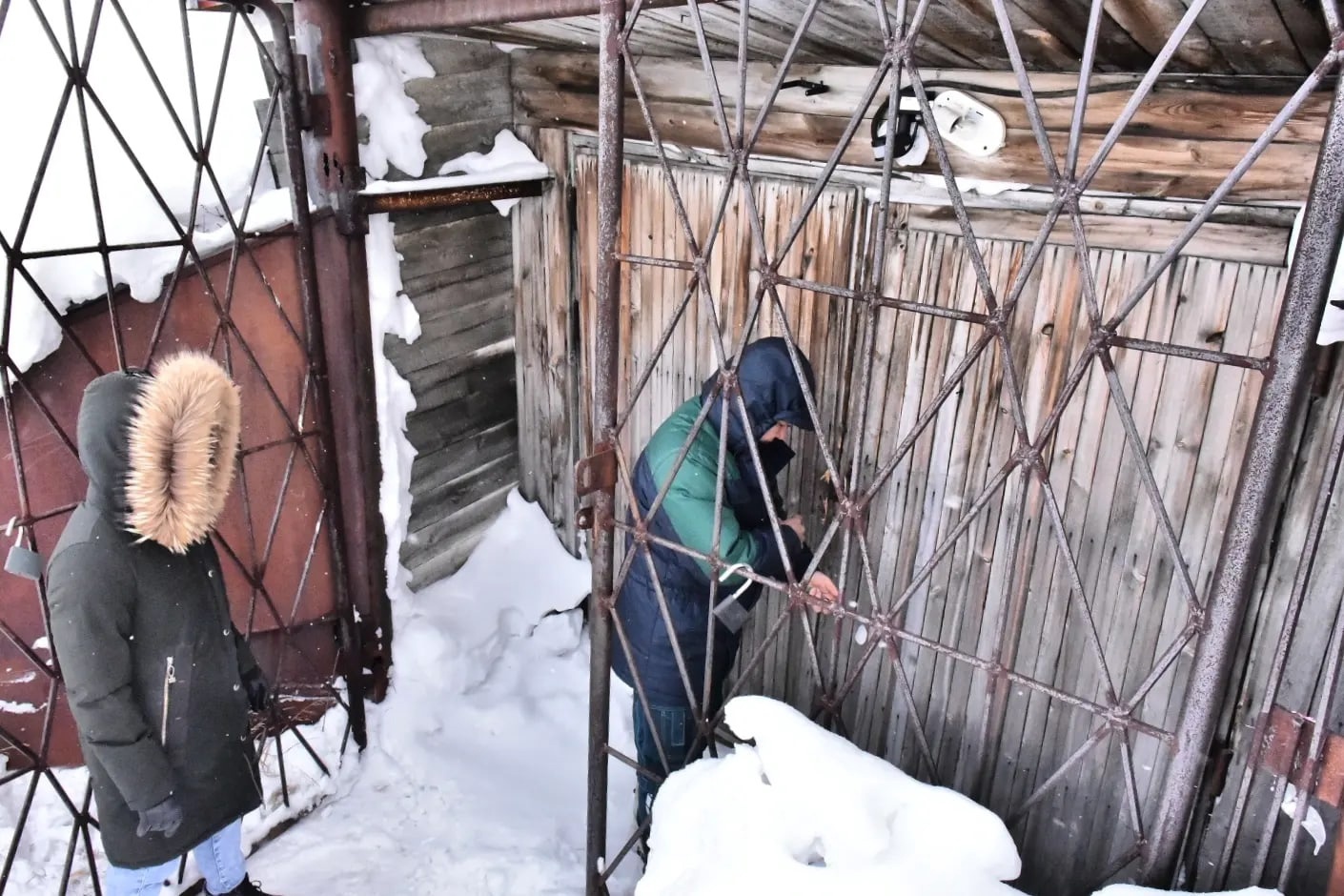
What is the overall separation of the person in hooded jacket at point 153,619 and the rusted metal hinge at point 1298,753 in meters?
2.75

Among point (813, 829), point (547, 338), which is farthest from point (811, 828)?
point (547, 338)

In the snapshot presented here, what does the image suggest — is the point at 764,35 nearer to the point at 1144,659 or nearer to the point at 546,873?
the point at 1144,659

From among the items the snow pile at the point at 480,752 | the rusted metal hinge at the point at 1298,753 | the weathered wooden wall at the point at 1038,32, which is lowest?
the snow pile at the point at 480,752

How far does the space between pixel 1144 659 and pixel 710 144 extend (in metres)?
2.40

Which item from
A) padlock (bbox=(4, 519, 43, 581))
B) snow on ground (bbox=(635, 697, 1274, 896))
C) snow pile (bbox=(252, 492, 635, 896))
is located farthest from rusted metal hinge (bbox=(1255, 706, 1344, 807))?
padlock (bbox=(4, 519, 43, 581))

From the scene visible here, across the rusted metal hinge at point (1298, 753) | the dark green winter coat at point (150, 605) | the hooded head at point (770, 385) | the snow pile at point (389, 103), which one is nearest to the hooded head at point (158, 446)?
the dark green winter coat at point (150, 605)

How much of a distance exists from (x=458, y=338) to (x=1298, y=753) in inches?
147

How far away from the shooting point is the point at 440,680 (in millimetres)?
4383

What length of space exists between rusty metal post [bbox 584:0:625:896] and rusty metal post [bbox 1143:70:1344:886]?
1.59 metres

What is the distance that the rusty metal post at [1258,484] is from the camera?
1.59 m

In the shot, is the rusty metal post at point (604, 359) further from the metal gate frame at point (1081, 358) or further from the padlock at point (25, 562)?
the padlock at point (25, 562)

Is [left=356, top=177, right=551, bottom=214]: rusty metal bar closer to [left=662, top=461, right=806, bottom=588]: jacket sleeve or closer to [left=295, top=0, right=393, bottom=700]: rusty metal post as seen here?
[left=295, top=0, right=393, bottom=700]: rusty metal post

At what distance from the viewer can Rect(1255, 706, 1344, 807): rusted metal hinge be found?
183cm

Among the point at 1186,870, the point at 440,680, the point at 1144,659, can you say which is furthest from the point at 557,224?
the point at 1186,870
